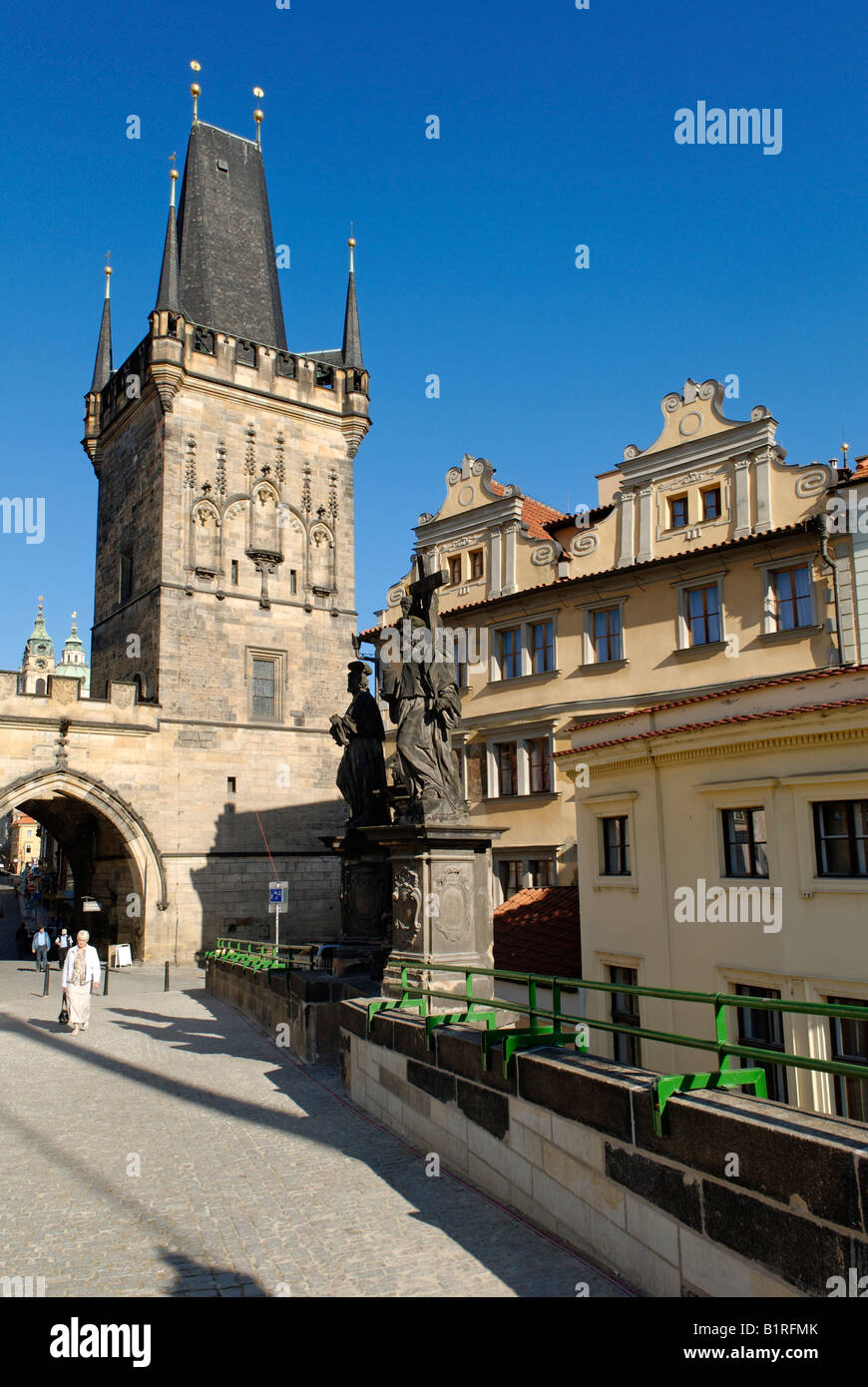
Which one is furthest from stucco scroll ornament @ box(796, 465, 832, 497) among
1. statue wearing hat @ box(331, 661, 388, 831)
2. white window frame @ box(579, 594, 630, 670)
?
statue wearing hat @ box(331, 661, 388, 831)

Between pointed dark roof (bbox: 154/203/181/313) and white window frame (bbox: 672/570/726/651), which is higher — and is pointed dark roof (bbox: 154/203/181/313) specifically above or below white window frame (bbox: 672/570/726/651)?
above

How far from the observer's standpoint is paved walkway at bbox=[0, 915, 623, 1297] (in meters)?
4.99

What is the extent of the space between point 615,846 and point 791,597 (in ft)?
22.6

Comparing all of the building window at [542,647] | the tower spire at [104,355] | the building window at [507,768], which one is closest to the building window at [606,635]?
the building window at [542,647]

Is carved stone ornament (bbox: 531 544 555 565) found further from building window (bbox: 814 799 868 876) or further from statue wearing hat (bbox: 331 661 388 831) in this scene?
building window (bbox: 814 799 868 876)

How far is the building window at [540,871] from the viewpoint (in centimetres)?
2188

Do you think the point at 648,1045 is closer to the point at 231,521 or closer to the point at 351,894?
the point at 351,894

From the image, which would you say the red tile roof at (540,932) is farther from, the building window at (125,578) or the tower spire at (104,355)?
the tower spire at (104,355)

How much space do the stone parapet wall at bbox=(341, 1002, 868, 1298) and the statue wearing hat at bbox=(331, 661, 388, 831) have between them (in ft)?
20.3

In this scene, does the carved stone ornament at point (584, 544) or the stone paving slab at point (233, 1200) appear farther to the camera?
the carved stone ornament at point (584, 544)

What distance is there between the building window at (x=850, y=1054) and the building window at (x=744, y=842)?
1.79 m

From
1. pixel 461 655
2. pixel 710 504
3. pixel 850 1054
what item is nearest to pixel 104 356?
pixel 461 655

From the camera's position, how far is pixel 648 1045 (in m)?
13.0

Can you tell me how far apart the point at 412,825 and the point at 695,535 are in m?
12.4
